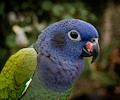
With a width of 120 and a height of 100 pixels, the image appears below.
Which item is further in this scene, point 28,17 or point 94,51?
point 28,17

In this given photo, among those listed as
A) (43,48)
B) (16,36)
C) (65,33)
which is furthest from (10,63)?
(16,36)

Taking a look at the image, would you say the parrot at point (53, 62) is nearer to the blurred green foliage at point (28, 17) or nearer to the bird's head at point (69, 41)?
the bird's head at point (69, 41)

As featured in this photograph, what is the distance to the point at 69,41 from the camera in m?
1.76

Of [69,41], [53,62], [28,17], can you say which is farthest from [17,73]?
[28,17]

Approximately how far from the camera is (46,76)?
179cm

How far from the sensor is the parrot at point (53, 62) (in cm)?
175

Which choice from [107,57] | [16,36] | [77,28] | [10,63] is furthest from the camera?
[107,57]

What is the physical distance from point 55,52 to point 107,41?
2.41 m

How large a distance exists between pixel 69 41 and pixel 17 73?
282 millimetres

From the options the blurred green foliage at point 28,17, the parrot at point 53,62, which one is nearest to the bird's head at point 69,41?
the parrot at point 53,62

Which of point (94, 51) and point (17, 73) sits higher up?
point (94, 51)

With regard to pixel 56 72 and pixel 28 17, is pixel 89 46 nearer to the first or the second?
pixel 56 72

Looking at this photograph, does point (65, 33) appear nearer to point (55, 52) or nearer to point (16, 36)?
point (55, 52)

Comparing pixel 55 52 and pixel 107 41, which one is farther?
pixel 107 41
